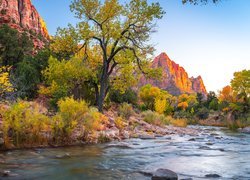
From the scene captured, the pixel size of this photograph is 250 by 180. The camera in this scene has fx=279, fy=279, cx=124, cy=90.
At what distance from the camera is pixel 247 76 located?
44531mm

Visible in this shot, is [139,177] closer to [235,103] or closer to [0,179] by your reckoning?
[0,179]

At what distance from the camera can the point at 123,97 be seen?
137 feet

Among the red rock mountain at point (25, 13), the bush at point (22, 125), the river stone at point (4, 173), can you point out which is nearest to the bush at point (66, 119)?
the bush at point (22, 125)

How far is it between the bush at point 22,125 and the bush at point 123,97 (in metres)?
26.8

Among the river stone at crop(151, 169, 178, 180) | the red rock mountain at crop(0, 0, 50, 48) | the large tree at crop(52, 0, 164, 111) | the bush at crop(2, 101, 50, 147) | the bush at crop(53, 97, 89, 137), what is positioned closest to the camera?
the river stone at crop(151, 169, 178, 180)

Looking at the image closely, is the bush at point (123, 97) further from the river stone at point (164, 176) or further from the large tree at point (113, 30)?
the river stone at point (164, 176)

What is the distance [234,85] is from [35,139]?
133 feet

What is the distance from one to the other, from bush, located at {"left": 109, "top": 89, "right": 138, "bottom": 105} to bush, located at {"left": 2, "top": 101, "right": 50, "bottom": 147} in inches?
1055

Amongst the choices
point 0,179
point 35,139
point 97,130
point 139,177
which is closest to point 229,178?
point 139,177

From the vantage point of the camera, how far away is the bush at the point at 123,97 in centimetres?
3896

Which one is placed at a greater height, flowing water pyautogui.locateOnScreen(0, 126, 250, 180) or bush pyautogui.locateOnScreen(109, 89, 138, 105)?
Answer: bush pyautogui.locateOnScreen(109, 89, 138, 105)

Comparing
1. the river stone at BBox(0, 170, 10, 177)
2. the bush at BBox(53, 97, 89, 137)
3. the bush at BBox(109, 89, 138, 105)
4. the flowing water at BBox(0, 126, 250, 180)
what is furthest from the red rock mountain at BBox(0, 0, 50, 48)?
the river stone at BBox(0, 170, 10, 177)

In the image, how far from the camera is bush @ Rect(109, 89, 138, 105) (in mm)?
38963

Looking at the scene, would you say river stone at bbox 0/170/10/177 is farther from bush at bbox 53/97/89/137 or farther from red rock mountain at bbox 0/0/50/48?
red rock mountain at bbox 0/0/50/48
